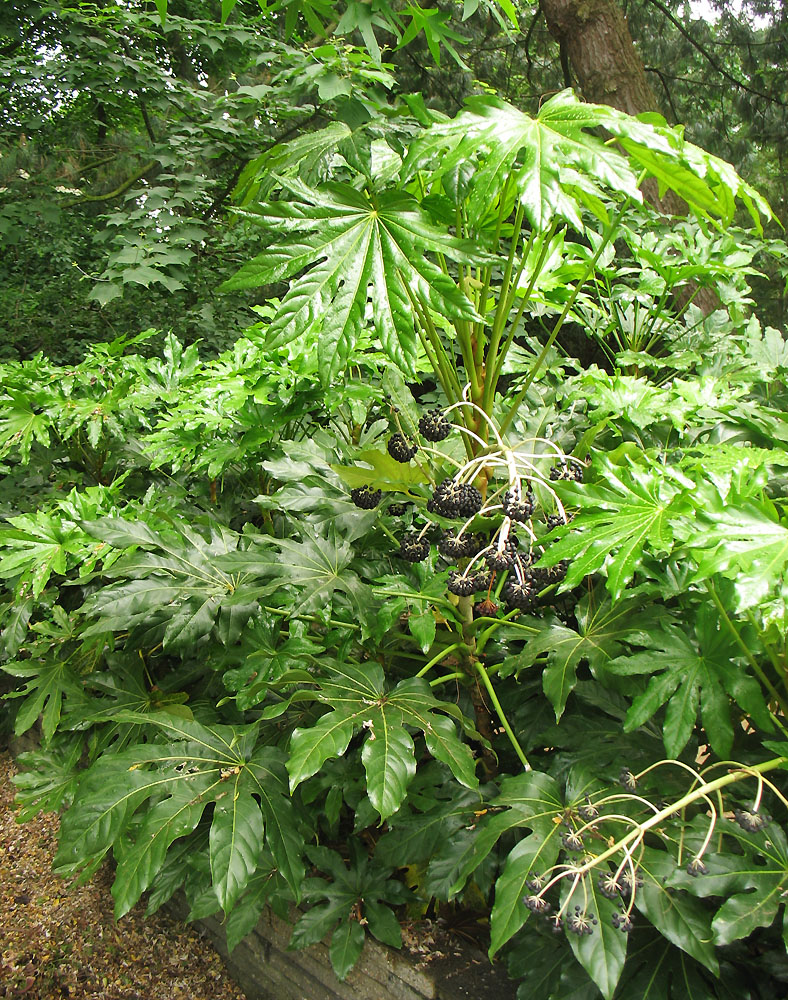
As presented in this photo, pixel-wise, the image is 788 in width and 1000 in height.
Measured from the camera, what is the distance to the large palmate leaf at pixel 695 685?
1121 millimetres

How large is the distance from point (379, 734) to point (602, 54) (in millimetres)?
4292

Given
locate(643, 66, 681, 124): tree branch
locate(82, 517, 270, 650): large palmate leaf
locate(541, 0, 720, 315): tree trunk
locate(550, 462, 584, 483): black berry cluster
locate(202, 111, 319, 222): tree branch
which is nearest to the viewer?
locate(550, 462, 584, 483): black berry cluster

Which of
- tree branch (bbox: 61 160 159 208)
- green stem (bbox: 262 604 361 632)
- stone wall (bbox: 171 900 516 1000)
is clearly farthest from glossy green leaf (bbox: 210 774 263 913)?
tree branch (bbox: 61 160 159 208)

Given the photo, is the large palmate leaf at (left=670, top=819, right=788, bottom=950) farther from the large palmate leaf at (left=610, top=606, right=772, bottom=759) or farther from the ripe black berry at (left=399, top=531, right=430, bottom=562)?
the ripe black berry at (left=399, top=531, right=430, bottom=562)

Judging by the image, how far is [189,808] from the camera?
4.17 ft

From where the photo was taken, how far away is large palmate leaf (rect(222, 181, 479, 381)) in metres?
1.09

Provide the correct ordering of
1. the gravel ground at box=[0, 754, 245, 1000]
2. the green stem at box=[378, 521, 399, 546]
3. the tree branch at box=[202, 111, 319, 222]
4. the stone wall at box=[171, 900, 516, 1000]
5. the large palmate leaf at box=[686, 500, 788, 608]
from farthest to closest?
the tree branch at box=[202, 111, 319, 222] < the gravel ground at box=[0, 754, 245, 1000] < the green stem at box=[378, 521, 399, 546] < the stone wall at box=[171, 900, 516, 1000] < the large palmate leaf at box=[686, 500, 788, 608]

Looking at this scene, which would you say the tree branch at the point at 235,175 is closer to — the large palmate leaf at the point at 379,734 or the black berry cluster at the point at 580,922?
the large palmate leaf at the point at 379,734

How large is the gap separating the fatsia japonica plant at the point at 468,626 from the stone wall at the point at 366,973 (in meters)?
0.09

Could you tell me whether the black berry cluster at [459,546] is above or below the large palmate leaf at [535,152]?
below

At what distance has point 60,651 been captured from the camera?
2.09 metres

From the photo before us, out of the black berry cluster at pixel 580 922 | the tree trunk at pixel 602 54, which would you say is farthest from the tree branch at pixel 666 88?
the black berry cluster at pixel 580 922

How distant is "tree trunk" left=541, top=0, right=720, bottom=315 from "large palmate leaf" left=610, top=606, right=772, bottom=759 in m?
3.77

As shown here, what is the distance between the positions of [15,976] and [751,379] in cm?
251
